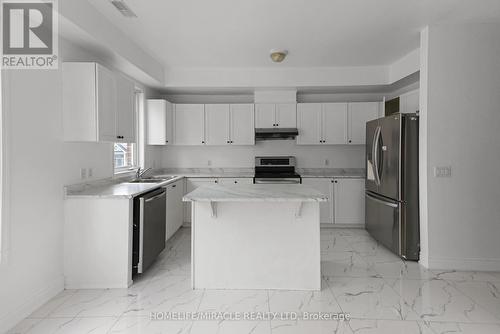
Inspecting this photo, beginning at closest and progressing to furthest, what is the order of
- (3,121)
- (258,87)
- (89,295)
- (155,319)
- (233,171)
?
(3,121)
(155,319)
(89,295)
(258,87)
(233,171)

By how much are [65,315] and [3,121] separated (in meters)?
1.51

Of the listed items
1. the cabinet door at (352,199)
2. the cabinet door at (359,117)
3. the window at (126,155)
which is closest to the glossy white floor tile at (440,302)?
the cabinet door at (352,199)

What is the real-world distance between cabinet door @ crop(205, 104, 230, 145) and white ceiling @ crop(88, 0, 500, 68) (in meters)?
0.98

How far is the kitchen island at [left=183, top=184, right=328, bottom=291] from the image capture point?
8.55 ft

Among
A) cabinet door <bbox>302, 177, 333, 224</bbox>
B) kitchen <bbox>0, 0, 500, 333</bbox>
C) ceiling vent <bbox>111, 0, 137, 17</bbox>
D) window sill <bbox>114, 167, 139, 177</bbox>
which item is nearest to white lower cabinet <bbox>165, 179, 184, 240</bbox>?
kitchen <bbox>0, 0, 500, 333</bbox>

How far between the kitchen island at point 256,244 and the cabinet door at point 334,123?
8.50 feet

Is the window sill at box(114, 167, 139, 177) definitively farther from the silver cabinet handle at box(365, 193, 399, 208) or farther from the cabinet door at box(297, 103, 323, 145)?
the silver cabinet handle at box(365, 193, 399, 208)

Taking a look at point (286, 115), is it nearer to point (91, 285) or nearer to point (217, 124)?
point (217, 124)

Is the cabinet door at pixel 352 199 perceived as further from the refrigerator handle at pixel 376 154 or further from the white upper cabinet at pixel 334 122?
the refrigerator handle at pixel 376 154

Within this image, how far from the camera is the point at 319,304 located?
2371 mm

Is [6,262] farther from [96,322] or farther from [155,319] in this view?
[155,319]

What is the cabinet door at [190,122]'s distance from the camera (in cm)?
505

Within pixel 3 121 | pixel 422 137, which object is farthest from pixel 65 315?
pixel 422 137

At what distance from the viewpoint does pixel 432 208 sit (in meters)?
3.10
